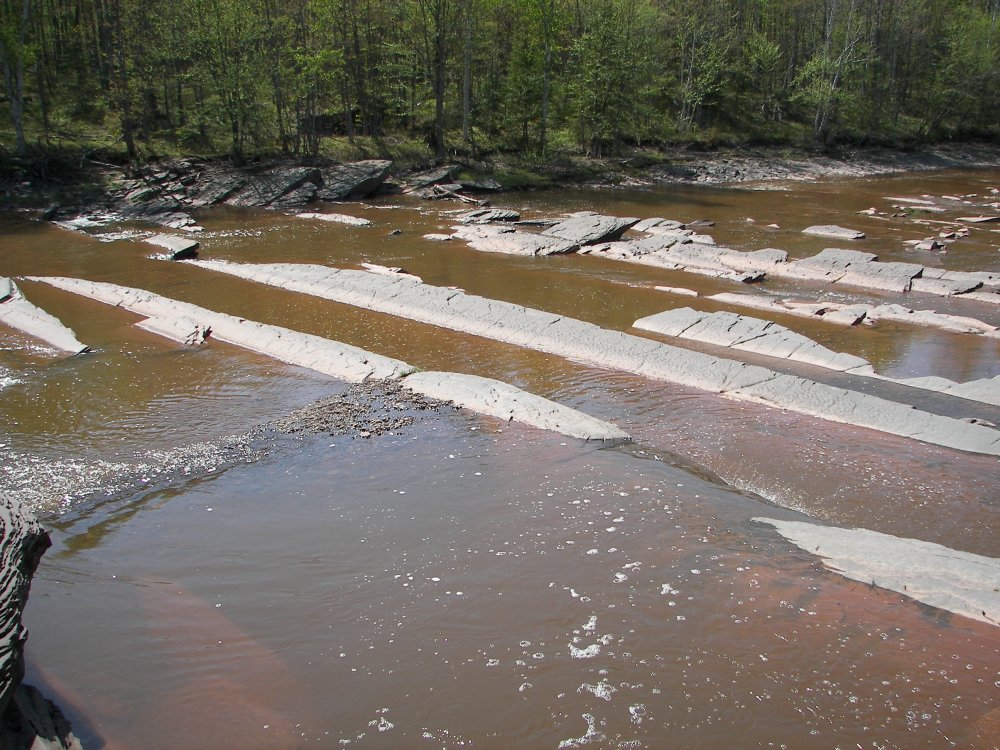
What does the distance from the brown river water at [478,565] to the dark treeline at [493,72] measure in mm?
21170

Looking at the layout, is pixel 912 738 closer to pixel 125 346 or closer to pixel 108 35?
pixel 125 346

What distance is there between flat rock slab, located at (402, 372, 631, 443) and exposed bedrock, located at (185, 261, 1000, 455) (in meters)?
2.35

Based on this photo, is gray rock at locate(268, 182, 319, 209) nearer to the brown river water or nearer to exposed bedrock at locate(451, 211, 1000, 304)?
exposed bedrock at locate(451, 211, 1000, 304)

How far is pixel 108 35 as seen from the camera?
2770 cm

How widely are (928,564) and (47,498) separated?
311 inches

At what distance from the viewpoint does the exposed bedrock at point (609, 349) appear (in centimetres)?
894

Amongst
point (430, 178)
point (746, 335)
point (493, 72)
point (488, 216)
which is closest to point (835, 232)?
point (488, 216)

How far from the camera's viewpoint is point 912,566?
5.72m

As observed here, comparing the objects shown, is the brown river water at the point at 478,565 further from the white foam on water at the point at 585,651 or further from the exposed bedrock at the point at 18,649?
the exposed bedrock at the point at 18,649

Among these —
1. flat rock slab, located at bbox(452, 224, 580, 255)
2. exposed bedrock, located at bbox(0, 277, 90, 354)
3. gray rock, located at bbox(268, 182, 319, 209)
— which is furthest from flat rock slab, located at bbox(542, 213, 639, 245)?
exposed bedrock, located at bbox(0, 277, 90, 354)

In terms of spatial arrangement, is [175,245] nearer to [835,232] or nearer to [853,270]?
[853,270]

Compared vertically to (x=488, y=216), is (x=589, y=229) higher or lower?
lower

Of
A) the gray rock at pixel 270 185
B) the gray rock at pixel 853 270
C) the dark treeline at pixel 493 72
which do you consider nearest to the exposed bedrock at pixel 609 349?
the gray rock at pixel 853 270

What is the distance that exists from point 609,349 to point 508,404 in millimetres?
3031
